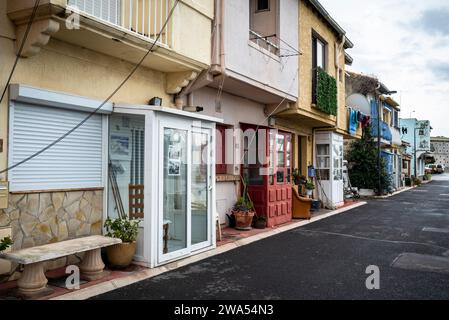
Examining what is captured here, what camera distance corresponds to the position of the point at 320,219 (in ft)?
42.6

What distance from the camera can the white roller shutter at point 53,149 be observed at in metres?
5.54

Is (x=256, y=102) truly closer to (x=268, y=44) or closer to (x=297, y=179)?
(x=268, y=44)

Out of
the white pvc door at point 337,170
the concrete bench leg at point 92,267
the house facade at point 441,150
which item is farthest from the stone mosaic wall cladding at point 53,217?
the house facade at point 441,150

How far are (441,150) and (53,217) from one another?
101313 millimetres

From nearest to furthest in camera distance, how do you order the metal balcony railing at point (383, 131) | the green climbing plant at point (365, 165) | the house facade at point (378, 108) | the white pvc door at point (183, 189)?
1. the white pvc door at point (183, 189)
2. the house facade at point (378, 108)
3. the green climbing plant at point (365, 165)
4. the metal balcony railing at point (383, 131)

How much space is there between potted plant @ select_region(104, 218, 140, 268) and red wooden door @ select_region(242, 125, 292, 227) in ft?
16.4

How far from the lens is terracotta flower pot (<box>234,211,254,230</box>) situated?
33.1 ft

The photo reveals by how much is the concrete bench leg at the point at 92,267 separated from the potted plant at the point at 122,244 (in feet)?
1.52

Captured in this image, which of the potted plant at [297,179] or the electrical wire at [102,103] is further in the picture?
the potted plant at [297,179]

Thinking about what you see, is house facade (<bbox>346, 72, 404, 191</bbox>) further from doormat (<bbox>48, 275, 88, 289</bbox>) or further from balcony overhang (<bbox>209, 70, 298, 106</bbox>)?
doormat (<bbox>48, 275, 88, 289</bbox>)

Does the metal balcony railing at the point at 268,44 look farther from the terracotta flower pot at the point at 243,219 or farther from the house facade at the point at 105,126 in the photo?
the terracotta flower pot at the point at 243,219

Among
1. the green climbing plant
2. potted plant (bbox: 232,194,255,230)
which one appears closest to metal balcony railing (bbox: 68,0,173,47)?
potted plant (bbox: 232,194,255,230)

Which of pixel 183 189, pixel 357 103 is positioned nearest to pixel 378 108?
pixel 357 103
